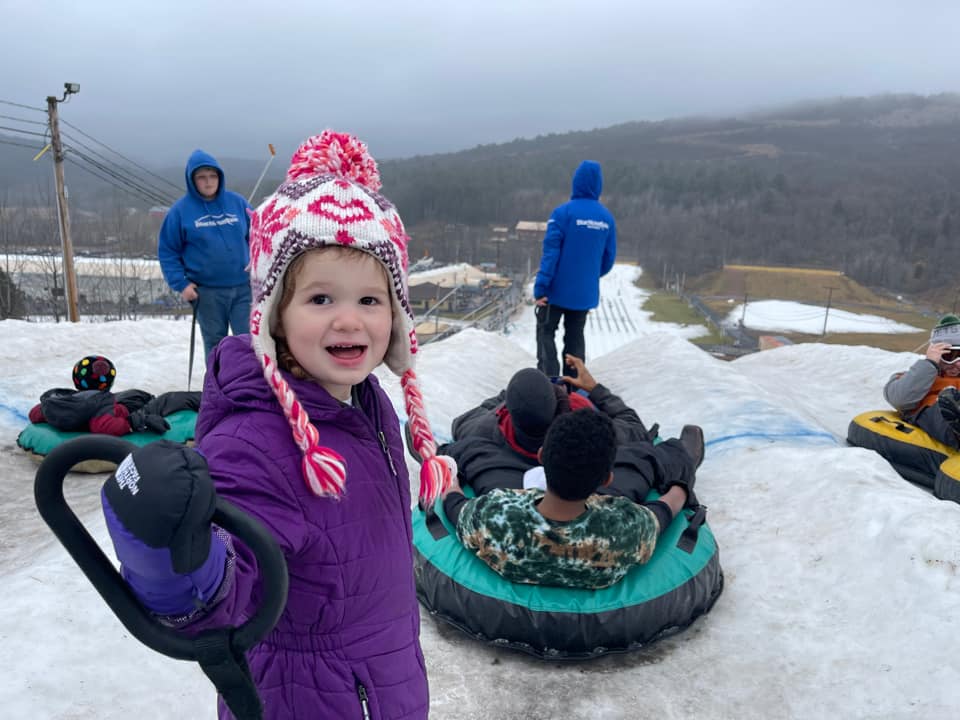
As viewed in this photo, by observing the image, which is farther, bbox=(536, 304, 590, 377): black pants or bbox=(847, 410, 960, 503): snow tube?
bbox=(536, 304, 590, 377): black pants

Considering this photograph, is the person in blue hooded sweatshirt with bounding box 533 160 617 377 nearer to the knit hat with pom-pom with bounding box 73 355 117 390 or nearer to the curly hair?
the curly hair

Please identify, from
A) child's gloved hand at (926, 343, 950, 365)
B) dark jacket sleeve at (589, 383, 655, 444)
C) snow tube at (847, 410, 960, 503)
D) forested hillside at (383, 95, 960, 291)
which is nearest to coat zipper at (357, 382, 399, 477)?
dark jacket sleeve at (589, 383, 655, 444)

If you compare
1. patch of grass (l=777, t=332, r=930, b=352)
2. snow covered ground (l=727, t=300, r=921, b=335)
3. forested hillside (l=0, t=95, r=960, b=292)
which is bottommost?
snow covered ground (l=727, t=300, r=921, b=335)

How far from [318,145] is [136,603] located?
3.59 feet

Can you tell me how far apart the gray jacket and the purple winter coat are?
17.9ft

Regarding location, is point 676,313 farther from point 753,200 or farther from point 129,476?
point 129,476

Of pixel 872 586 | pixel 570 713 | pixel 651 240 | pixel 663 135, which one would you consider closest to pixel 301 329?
pixel 570 713

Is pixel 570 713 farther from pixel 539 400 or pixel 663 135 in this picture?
pixel 663 135

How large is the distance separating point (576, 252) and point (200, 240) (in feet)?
11.3

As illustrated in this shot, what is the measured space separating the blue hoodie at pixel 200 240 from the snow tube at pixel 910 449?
5588 millimetres

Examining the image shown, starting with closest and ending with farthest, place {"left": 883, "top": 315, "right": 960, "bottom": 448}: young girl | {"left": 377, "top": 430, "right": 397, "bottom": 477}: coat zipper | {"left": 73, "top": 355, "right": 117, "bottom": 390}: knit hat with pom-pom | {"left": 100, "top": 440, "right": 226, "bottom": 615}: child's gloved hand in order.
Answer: {"left": 100, "top": 440, "right": 226, "bottom": 615}: child's gloved hand
{"left": 377, "top": 430, "right": 397, "bottom": 477}: coat zipper
{"left": 73, "top": 355, "right": 117, "bottom": 390}: knit hat with pom-pom
{"left": 883, "top": 315, "right": 960, "bottom": 448}: young girl

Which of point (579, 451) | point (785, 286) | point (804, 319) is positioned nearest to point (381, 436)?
point (579, 451)

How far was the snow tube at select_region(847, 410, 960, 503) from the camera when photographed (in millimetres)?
5160

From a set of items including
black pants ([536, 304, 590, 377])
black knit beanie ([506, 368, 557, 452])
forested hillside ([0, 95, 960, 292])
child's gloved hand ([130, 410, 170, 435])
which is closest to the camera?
black knit beanie ([506, 368, 557, 452])
